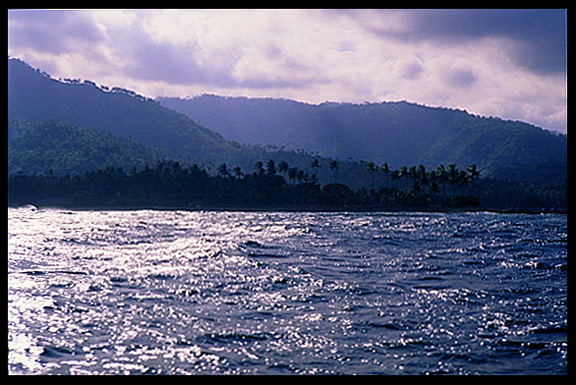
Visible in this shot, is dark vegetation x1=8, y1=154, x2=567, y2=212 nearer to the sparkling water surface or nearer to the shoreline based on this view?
the shoreline

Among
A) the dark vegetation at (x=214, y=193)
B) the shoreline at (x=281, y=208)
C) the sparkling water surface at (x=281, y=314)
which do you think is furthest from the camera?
the dark vegetation at (x=214, y=193)

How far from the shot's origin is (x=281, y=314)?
68.3 feet

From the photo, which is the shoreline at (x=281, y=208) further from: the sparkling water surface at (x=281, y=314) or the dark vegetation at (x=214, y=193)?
the sparkling water surface at (x=281, y=314)

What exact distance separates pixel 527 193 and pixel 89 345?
7705 inches

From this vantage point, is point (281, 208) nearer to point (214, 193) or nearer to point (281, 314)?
point (214, 193)

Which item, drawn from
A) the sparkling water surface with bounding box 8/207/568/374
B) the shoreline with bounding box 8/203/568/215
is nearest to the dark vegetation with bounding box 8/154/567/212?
the shoreline with bounding box 8/203/568/215

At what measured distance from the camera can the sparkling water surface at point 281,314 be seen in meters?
14.7

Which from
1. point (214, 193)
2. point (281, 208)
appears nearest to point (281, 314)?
point (281, 208)


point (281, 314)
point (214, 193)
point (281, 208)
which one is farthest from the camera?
point (214, 193)

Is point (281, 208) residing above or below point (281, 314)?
above

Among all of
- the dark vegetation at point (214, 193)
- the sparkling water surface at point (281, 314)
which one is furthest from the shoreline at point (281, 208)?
the sparkling water surface at point (281, 314)

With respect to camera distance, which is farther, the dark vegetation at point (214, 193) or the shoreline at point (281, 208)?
the dark vegetation at point (214, 193)

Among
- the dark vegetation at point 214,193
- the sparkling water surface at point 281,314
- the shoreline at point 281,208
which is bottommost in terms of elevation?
the sparkling water surface at point 281,314

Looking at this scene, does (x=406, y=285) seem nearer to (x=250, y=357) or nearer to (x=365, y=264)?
(x=365, y=264)
